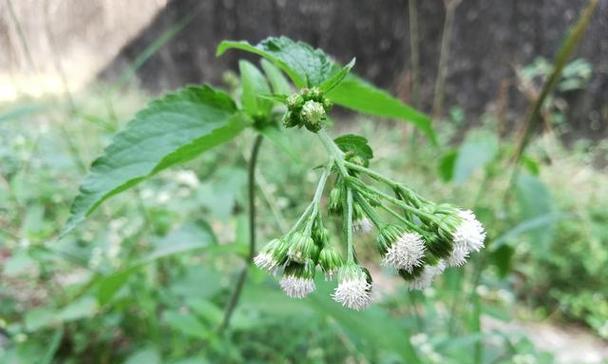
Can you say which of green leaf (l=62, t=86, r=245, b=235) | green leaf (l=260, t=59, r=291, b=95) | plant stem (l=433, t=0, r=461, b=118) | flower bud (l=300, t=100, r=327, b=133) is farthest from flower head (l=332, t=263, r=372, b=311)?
plant stem (l=433, t=0, r=461, b=118)

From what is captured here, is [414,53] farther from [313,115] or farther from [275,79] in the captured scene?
[313,115]

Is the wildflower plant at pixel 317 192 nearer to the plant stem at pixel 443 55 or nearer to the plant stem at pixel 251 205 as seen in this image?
the plant stem at pixel 251 205

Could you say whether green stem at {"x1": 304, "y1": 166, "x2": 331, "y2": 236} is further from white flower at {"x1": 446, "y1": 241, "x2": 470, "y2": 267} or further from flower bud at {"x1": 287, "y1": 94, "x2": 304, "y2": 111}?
white flower at {"x1": 446, "y1": 241, "x2": 470, "y2": 267}

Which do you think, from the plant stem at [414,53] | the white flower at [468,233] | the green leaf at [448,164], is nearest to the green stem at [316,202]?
the white flower at [468,233]

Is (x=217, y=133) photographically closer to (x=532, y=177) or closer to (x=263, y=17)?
(x=532, y=177)

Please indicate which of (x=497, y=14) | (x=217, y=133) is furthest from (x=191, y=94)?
(x=497, y=14)

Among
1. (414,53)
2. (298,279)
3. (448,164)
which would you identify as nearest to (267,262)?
(298,279)
